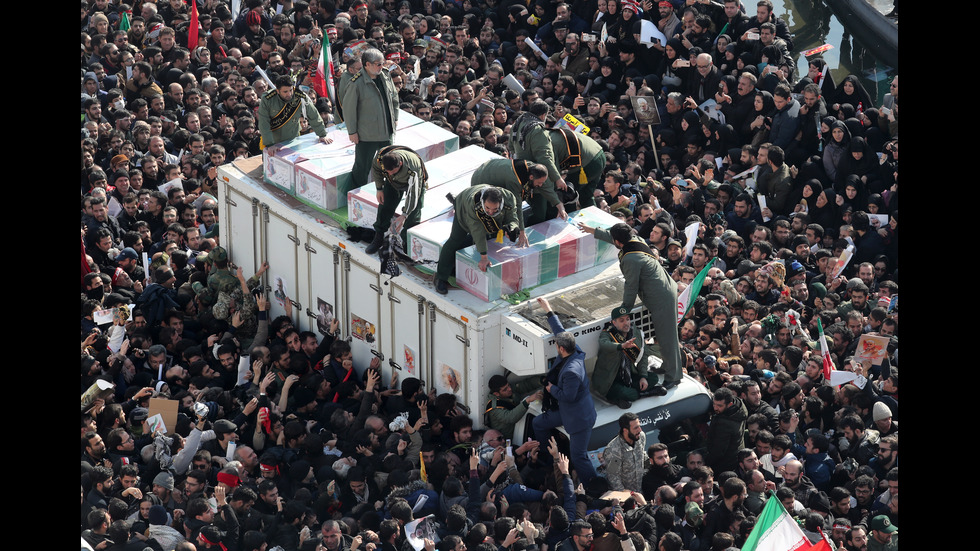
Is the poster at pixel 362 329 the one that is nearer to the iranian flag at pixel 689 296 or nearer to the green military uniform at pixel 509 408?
the green military uniform at pixel 509 408

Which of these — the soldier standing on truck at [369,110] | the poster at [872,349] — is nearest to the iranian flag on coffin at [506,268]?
the soldier standing on truck at [369,110]

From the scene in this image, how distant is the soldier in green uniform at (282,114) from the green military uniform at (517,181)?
2752 mm

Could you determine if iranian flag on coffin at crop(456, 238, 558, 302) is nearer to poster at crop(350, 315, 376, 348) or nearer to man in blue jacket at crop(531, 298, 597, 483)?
man in blue jacket at crop(531, 298, 597, 483)

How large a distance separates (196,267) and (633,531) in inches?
279

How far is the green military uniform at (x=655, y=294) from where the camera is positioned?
12.1m

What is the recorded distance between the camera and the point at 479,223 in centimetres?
1241

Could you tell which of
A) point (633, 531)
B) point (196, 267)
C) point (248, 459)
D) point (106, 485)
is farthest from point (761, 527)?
point (196, 267)

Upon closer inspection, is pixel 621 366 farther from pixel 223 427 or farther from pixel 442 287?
pixel 223 427

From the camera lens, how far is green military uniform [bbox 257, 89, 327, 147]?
14.8 meters

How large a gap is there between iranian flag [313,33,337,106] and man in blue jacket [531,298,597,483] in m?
6.60

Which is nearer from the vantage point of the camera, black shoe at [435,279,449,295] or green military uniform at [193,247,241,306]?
black shoe at [435,279,449,295]

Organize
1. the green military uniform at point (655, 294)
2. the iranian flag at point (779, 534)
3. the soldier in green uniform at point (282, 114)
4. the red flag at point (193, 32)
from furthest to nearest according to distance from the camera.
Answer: the red flag at point (193, 32), the soldier in green uniform at point (282, 114), the green military uniform at point (655, 294), the iranian flag at point (779, 534)

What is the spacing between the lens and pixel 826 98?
58.0ft

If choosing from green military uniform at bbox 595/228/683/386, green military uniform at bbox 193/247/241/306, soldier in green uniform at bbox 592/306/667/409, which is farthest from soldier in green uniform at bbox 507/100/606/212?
green military uniform at bbox 193/247/241/306
